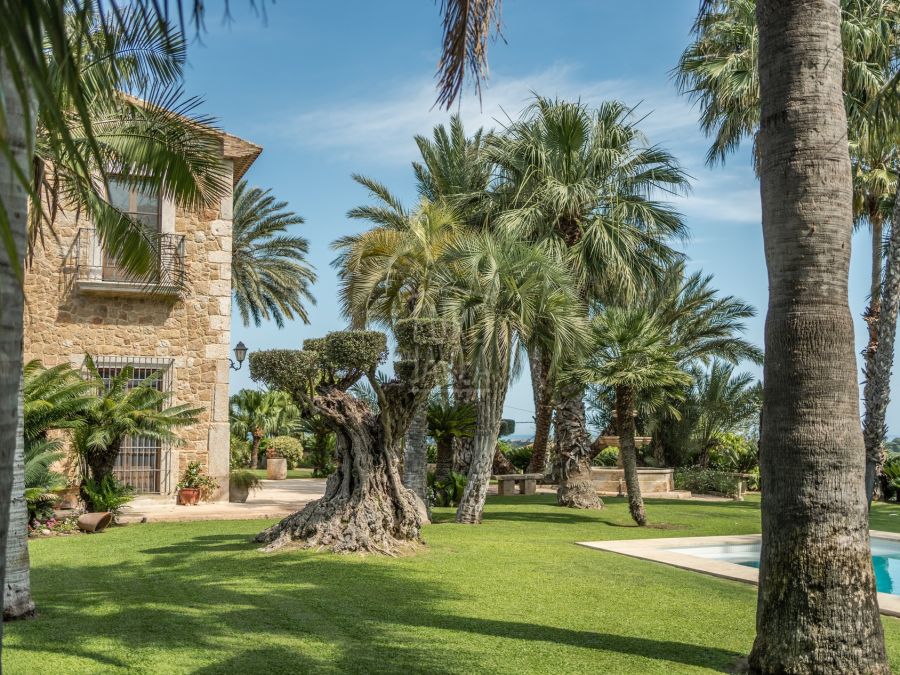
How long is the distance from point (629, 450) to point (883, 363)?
7.07 m

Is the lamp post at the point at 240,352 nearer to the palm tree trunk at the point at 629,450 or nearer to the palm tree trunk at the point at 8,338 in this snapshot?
the palm tree trunk at the point at 629,450

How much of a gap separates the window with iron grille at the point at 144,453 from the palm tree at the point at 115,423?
1913mm

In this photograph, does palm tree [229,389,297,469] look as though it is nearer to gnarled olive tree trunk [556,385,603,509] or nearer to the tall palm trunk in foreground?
gnarled olive tree trunk [556,385,603,509]

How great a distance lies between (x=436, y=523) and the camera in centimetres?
1367

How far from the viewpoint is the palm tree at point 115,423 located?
13.4m

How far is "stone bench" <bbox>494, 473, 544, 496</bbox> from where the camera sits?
20938mm

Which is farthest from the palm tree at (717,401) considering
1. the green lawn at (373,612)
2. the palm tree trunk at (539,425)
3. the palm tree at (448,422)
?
the green lawn at (373,612)

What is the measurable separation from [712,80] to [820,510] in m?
14.9

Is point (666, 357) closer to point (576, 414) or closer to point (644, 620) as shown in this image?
point (576, 414)

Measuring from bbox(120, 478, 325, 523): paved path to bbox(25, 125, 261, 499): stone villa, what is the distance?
66 centimetres

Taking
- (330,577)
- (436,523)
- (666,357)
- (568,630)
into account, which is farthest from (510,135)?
(568,630)

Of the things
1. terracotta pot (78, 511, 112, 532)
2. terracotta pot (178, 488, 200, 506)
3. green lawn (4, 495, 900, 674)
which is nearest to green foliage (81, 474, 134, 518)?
terracotta pot (78, 511, 112, 532)

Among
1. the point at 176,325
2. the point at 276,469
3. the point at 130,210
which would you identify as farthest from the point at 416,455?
the point at 276,469

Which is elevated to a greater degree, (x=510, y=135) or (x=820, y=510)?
(x=510, y=135)
